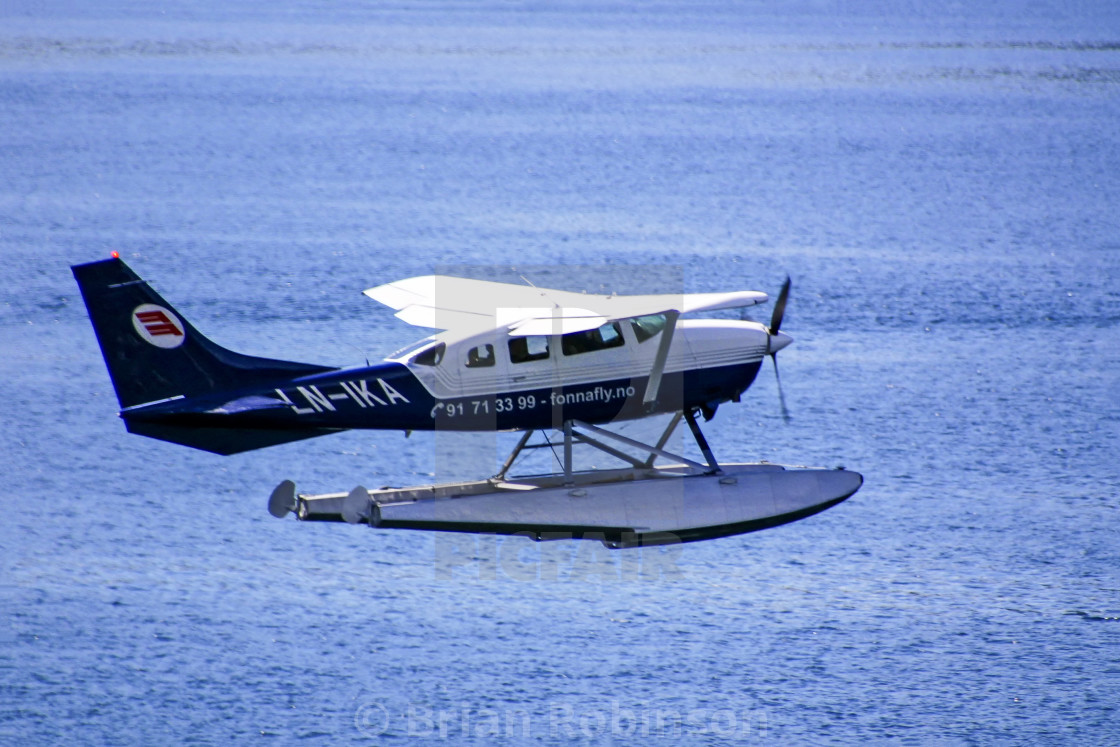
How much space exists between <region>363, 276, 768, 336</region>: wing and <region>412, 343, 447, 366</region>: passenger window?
2.44 feet

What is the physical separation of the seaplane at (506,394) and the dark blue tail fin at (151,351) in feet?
0.07

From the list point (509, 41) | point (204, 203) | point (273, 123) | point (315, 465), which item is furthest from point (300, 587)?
point (509, 41)

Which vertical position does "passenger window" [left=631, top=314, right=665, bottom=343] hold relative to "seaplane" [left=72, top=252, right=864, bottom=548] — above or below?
above

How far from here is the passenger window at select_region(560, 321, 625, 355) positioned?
20594 millimetres

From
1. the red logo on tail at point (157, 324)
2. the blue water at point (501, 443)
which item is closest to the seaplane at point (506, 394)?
the red logo on tail at point (157, 324)

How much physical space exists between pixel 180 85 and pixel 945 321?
49.9 metres

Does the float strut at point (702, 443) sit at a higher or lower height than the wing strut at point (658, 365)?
lower

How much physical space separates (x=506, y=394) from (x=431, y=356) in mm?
1217

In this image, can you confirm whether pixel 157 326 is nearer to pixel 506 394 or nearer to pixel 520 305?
pixel 506 394

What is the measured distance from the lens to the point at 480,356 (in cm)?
2030

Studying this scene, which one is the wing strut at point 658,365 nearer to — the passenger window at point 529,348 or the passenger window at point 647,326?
the passenger window at point 647,326

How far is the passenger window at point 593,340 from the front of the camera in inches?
811

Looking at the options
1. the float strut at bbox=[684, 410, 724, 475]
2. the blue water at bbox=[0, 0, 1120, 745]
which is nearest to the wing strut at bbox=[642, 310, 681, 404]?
the float strut at bbox=[684, 410, 724, 475]

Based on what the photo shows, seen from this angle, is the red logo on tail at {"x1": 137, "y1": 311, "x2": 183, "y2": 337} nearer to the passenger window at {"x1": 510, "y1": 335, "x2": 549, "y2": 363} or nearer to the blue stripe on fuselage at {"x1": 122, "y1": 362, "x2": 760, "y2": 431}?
the blue stripe on fuselage at {"x1": 122, "y1": 362, "x2": 760, "y2": 431}
